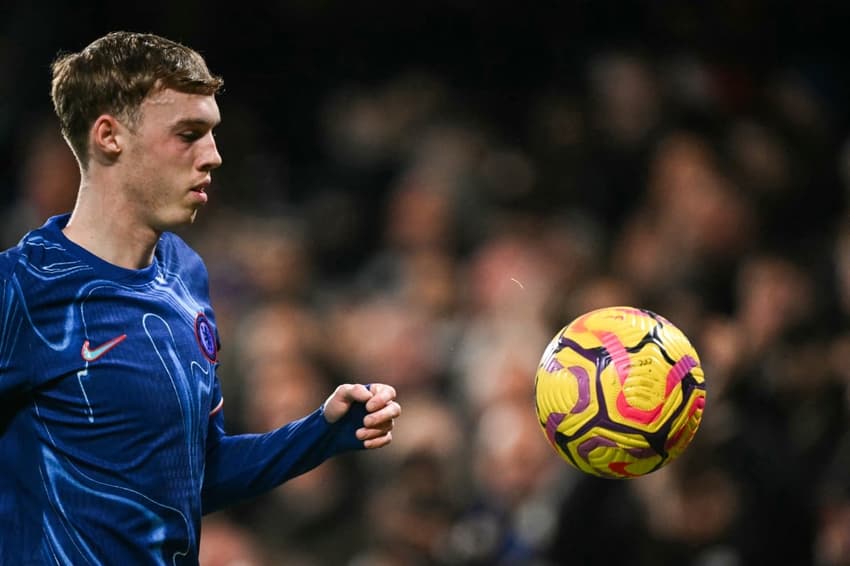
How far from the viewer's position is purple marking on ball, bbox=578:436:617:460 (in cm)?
361

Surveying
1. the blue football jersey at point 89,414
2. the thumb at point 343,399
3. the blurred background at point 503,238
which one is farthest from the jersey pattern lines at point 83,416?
the blurred background at point 503,238

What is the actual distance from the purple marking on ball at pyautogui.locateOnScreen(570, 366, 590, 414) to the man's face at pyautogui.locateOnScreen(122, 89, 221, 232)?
3.74ft

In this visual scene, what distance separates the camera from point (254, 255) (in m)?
8.85

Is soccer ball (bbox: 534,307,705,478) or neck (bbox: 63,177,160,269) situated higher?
neck (bbox: 63,177,160,269)

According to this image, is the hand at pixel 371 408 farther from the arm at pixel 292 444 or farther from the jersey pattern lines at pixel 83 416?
the jersey pattern lines at pixel 83 416

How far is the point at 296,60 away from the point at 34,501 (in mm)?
7841

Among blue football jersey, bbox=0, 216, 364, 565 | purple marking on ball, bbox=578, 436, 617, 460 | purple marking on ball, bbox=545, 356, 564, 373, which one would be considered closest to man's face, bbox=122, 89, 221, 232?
blue football jersey, bbox=0, 216, 364, 565

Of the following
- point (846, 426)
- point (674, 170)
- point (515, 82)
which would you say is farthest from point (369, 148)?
point (846, 426)

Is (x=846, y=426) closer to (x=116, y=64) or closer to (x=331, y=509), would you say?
(x=331, y=509)

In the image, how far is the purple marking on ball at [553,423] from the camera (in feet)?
12.0

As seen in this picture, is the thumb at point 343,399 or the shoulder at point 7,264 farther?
the thumb at point 343,399

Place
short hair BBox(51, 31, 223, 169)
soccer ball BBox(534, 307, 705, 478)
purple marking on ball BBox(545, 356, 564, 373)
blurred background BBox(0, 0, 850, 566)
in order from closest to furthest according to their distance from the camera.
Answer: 1. short hair BBox(51, 31, 223, 169)
2. soccer ball BBox(534, 307, 705, 478)
3. purple marking on ball BBox(545, 356, 564, 373)
4. blurred background BBox(0, 0, 850, 566)

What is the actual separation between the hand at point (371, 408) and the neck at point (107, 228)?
60cm

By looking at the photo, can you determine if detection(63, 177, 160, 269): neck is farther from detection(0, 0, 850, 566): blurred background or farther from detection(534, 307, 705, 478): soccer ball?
detection(0, 0, 850, 566): blurred background
